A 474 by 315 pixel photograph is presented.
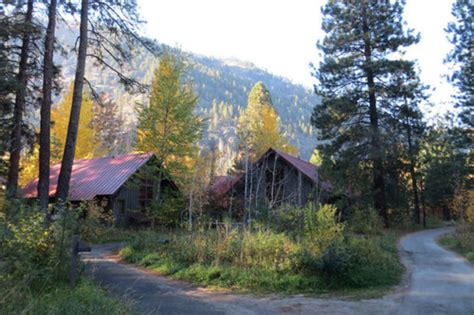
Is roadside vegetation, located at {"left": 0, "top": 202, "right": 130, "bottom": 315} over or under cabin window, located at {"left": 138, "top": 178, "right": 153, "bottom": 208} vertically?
under

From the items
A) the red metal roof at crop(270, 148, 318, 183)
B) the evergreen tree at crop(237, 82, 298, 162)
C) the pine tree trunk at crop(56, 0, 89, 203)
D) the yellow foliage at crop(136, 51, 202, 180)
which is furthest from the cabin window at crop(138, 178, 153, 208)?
the pine tree trunk at crop(56, 0, 89, 203)

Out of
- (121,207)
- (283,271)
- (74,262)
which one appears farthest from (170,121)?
(74,262)

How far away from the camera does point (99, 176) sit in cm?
2927

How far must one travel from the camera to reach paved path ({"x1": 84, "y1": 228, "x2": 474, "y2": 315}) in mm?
8461

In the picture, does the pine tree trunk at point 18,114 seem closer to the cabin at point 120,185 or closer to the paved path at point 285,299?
the paved path at point 285,299

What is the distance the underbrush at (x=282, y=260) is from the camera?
10453 millimetres

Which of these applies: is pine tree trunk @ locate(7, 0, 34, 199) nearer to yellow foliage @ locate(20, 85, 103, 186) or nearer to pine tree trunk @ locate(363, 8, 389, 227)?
yellow foliage @ locate(20, 85, 103, 186)

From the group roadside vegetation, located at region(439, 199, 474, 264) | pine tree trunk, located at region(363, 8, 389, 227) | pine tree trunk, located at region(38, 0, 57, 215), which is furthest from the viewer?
pine tree trunk, located at region(363, 8, 389, 227)

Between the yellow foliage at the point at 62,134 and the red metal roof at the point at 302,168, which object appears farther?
the yellow foliage at the point at 62,134

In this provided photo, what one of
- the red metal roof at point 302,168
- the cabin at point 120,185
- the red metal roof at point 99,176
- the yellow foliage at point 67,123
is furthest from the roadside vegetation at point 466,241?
the yellow foliage at point 67,123

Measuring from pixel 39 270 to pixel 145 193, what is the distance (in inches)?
967

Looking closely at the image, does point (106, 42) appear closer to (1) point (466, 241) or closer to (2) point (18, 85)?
(2) point (18, 85)

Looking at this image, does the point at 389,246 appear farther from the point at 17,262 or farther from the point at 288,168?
the point at 288,168

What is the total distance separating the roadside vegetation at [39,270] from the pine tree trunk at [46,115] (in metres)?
5.69
